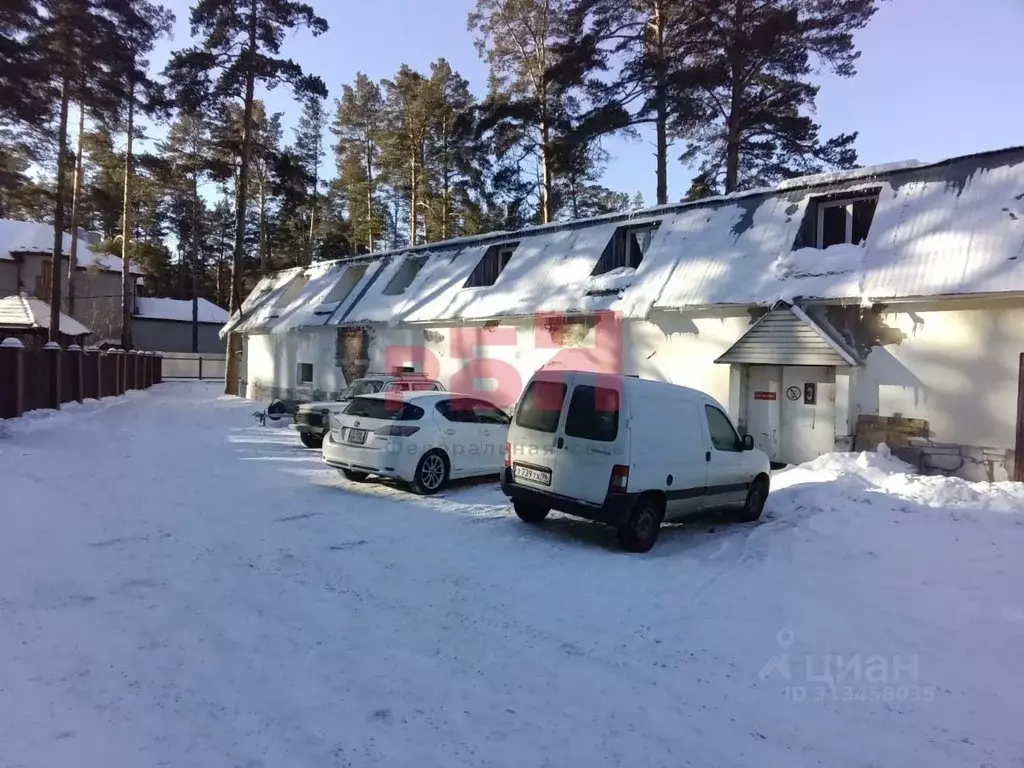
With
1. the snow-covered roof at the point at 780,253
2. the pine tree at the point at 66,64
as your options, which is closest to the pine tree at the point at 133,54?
the pine tree at the point at 66,64

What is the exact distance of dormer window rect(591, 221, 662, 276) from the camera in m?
16.8

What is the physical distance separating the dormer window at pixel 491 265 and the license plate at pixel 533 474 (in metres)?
12.5

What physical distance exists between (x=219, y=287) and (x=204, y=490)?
56.5 meters

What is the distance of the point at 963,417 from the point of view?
10.8 meters

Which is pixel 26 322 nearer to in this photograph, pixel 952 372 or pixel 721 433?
pixel 721 433

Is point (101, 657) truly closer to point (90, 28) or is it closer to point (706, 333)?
point (706, 333)

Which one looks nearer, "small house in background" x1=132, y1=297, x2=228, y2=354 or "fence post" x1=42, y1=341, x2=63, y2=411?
"fence post" x1=42, y1=341, x2=63, y2=411

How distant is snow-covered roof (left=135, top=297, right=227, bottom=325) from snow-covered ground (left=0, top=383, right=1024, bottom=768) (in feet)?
158

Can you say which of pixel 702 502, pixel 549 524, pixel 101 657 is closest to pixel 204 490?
pixel 549 524

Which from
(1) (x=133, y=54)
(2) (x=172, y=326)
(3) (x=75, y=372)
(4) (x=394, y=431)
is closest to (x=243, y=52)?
(1) (x=133, y=54)

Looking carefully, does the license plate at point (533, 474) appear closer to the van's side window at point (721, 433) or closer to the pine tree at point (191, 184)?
the van's side window at point (721, 433)

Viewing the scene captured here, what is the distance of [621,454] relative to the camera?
23.3ft

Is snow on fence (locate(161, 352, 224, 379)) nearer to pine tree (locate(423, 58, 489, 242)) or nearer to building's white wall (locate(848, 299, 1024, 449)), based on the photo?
pine tree (locate(423, 58, 489, 242))

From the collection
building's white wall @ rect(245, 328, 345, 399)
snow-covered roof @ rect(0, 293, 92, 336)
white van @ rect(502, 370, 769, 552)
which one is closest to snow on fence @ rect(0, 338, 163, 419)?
snow-covered roof @ rect(0, 293, 92, 336)
